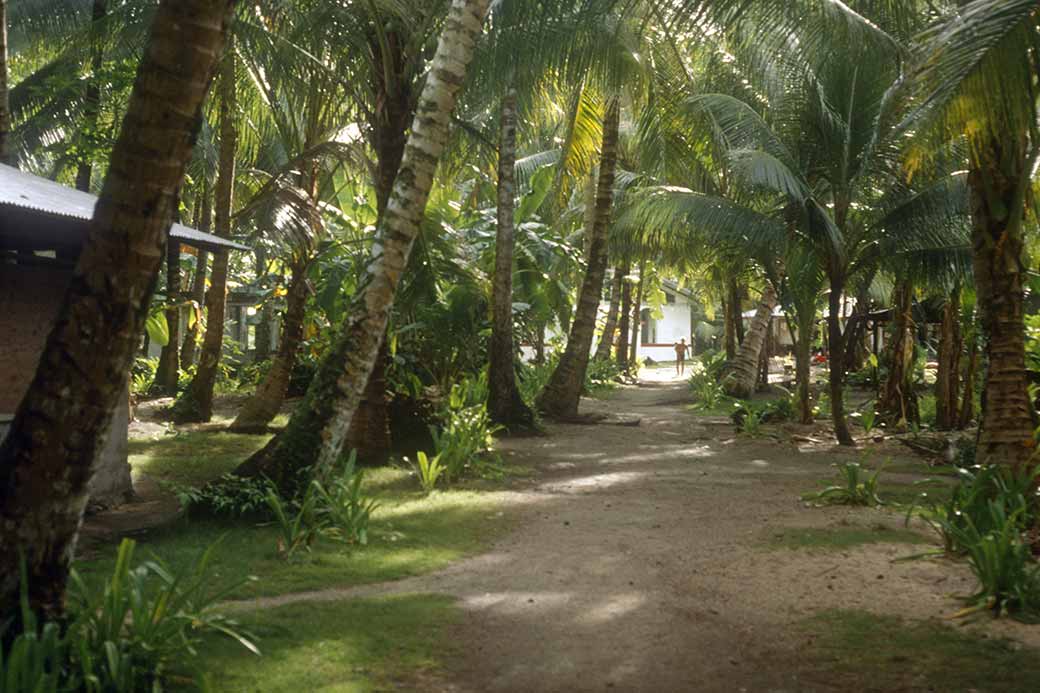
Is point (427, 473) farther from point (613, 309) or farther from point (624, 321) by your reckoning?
point (624, 321)

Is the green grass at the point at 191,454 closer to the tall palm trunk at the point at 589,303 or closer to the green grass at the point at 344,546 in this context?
the green grass at the point at 344,546

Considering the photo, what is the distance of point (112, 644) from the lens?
3.79 metres

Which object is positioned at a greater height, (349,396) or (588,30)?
(588,30)

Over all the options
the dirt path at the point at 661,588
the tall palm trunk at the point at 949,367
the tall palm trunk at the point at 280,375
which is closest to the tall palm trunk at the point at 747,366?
the tall palm trunk at the point at 949,367

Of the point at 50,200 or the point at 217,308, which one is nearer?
the point at 50,200

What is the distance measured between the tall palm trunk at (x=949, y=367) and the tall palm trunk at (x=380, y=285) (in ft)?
31.3

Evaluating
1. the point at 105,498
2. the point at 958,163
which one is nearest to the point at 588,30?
the point at 958,163

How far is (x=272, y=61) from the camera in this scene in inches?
455

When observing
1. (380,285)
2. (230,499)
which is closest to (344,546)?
(230,499)

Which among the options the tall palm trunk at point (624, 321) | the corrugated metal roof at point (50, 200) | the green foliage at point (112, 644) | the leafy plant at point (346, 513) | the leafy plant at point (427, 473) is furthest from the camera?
the tall palm trunk at point (624, 321)

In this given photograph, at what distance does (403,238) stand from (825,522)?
4.27 metres

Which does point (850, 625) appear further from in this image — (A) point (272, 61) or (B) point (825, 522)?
(A) point (272, 61)

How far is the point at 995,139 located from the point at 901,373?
28.7 ft

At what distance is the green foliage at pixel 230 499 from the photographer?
7.61 metres
